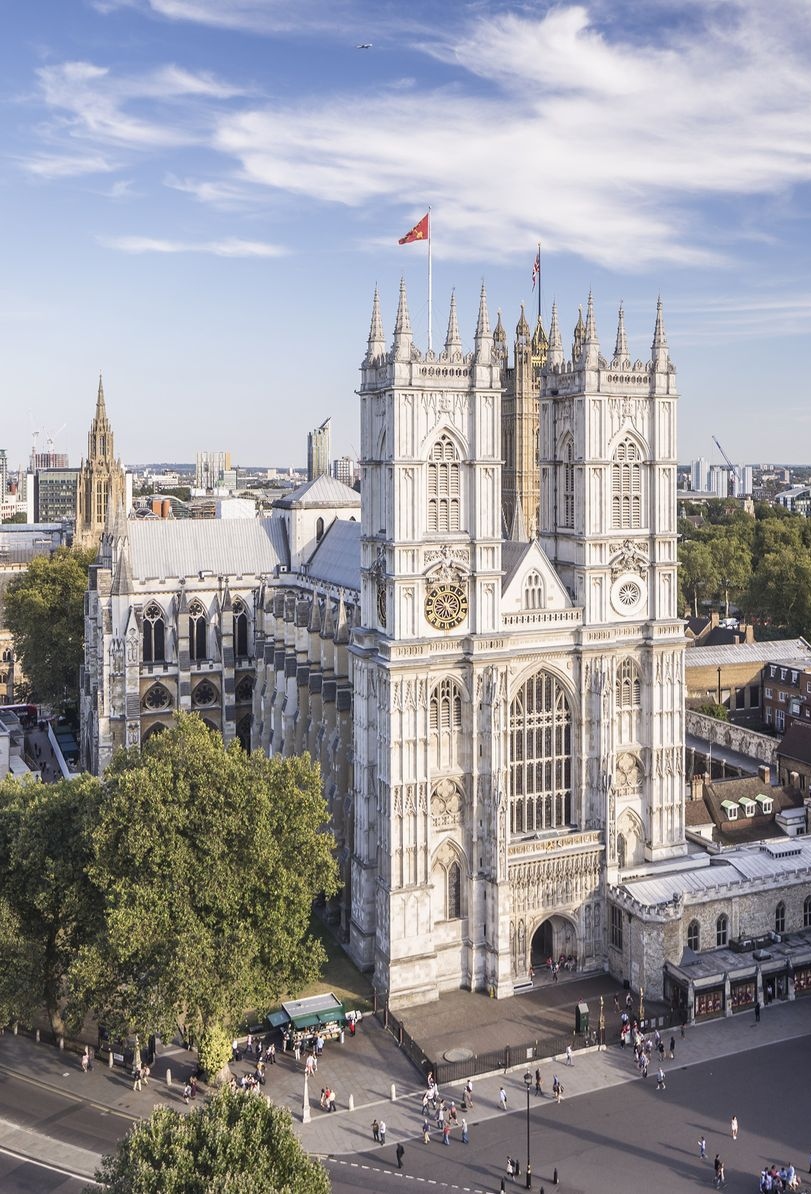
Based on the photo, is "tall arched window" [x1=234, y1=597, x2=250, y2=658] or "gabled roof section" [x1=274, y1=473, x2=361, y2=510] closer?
"tall arched window" [x1=234, y1=597, x2=250, y2=658]

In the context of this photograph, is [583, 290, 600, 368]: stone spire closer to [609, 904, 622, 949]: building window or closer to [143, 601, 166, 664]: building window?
[609, 904, 622, 949]: building window

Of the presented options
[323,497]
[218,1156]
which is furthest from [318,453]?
[218,1156]

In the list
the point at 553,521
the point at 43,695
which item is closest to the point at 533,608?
the point at 553,521

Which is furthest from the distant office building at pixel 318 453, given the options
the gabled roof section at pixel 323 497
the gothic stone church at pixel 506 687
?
the gothic stone church at pixel 506 687

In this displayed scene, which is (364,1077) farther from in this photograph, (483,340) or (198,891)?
(483,340)

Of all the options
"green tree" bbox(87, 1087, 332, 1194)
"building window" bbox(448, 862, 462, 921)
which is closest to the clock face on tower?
"building window" bbox(448, 862, 462, 921)

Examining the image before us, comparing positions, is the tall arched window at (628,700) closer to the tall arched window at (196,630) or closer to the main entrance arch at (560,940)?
the main entrance arch at (560,940)
